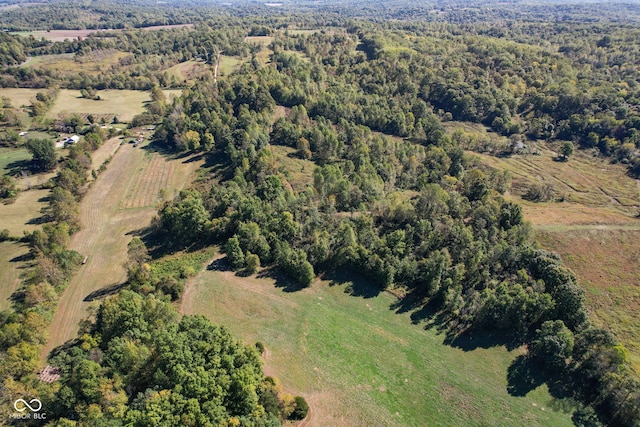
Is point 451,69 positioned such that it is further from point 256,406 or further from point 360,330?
point 256,406

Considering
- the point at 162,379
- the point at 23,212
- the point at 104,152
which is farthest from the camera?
the point at 104,152

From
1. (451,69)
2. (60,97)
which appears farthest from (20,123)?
(451,69)

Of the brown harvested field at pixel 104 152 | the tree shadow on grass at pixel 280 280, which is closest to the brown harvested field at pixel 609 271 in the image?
the tree shadow on grass at pixel 280 280

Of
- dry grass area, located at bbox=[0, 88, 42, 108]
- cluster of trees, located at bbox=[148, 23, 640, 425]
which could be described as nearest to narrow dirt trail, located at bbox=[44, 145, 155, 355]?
cluster of trees, located at bbox=[148, 23, 640, 425]

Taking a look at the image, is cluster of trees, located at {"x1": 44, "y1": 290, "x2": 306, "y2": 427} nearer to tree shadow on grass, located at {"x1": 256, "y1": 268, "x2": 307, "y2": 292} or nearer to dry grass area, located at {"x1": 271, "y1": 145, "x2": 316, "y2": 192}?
tree shadow on grass, located at {"x1": 256, "y1": 268, "x2": 307, "y2": 292}
